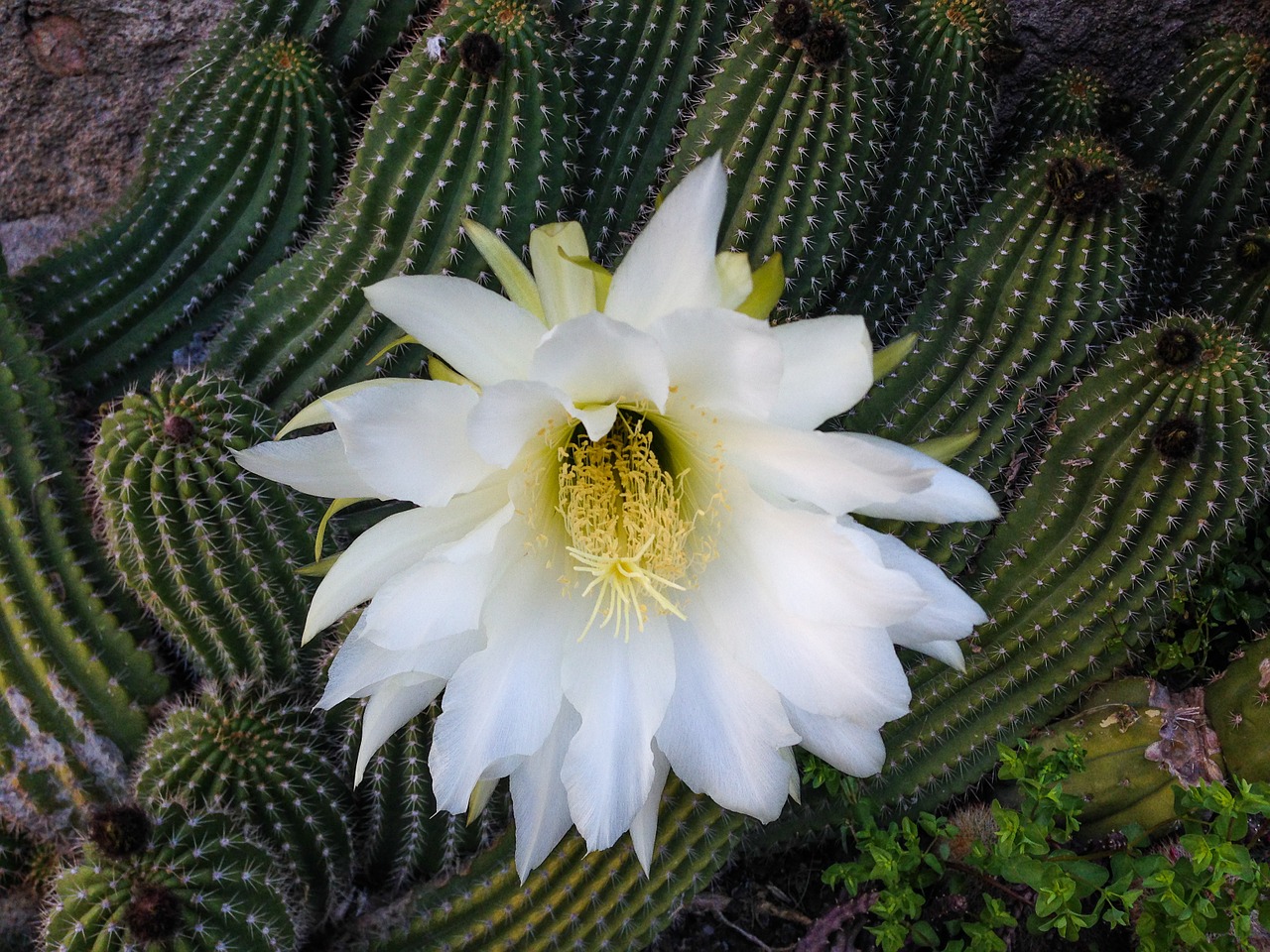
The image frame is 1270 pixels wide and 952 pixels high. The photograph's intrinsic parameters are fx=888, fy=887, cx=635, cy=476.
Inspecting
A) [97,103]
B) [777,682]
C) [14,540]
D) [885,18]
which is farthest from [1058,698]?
[97,103]

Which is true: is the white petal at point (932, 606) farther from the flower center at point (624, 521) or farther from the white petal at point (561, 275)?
the white petal at point (561, 275)

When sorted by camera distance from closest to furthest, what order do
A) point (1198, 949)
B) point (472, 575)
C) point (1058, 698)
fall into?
point (472, 575) → point (1198, 949) → point (1058, 698)

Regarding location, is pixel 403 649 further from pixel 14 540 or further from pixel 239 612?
pixel 14 540

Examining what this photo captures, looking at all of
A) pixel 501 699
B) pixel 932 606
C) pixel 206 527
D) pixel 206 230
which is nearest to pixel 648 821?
pixel 501 699

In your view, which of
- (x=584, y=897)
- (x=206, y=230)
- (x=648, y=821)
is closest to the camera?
(x=648, y=821)

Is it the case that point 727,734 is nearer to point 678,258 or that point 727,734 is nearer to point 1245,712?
point 678,258

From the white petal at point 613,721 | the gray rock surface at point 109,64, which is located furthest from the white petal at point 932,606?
the gray rock surface at point 109,64

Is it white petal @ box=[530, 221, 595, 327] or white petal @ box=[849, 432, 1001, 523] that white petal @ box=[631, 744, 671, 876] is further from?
white petal @ box=[530, 221, 595, 327]
